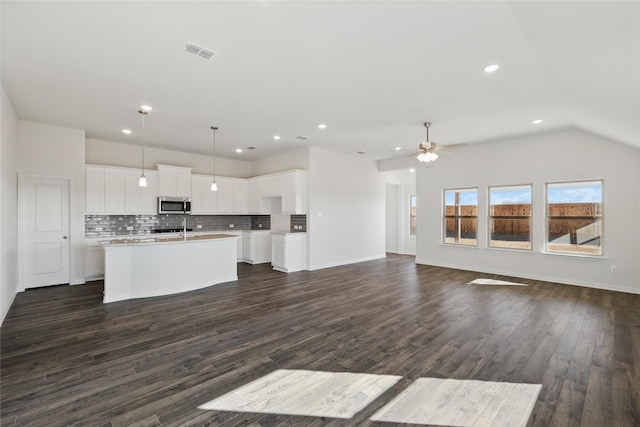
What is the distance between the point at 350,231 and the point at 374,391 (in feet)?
19.7

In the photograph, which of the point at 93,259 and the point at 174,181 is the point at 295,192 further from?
the point at 93,259

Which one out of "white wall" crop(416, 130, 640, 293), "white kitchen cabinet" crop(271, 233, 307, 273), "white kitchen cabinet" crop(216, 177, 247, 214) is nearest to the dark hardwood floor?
"white wall" crop(416, 130, 640, 293)

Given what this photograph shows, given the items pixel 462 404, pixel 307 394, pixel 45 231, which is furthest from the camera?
pixel 45 231

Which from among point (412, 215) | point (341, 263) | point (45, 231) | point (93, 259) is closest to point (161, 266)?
point (93, 259)

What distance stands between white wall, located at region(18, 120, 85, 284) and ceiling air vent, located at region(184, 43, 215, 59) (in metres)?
4.49

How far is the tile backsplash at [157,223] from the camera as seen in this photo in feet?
21.4

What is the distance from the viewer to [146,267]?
4922 mm

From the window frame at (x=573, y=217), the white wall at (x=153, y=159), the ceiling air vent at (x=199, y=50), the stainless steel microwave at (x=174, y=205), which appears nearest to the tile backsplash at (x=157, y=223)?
the stainless steel microwave at (x=174, y=205)

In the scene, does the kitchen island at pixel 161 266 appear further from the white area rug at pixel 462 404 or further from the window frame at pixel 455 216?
the window frame at pixel 455 216

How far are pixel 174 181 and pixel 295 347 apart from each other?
5.90m

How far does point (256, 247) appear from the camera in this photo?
8.21m

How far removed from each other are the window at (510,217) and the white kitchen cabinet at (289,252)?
14.9 feet

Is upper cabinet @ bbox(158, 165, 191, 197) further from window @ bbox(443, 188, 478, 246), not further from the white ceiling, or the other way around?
window @ bbox(443, 188, 478, 246)

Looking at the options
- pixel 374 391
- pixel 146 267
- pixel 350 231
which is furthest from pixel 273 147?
pixel 374 391
